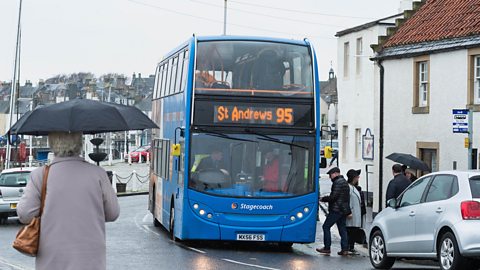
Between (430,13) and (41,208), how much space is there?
26829 millimetres

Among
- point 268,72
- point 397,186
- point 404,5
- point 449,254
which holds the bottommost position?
point 449,254

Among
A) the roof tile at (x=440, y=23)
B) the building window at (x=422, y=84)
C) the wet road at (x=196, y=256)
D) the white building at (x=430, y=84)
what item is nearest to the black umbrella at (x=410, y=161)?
the white building at (x=430, y=84)

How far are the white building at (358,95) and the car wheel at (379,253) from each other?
782 inches

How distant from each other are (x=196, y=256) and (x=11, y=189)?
1022 centimetres

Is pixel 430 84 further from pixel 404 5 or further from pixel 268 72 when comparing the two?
pixel 404 5

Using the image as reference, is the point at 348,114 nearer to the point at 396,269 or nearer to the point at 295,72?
the point at 295,72

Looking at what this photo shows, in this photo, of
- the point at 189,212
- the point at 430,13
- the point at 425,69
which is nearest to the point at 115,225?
the point at 189,212

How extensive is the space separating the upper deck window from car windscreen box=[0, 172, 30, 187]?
Result: 974 centimetres

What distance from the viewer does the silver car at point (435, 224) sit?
14.3 m

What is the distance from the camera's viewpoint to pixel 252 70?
65.6ft

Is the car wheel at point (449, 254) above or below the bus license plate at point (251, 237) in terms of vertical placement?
above

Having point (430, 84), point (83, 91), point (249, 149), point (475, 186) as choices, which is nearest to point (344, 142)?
point (430, 84)

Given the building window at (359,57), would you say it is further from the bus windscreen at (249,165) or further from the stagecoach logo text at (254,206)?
the stagecoach logo text at (254,206)

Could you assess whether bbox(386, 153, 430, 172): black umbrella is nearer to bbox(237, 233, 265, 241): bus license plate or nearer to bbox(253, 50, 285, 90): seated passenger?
bbox(253, 50, 285, 90): seated passenger
